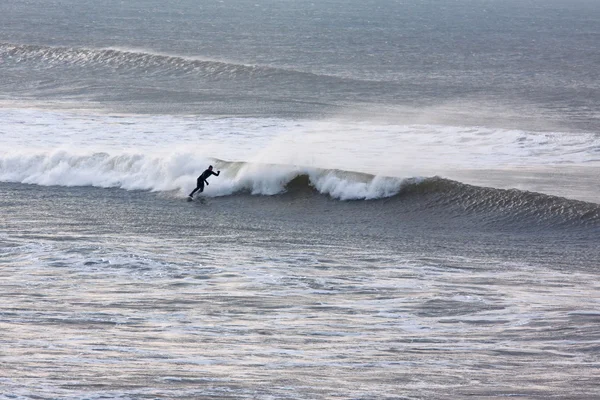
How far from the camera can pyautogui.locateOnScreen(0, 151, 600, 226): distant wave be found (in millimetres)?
20875

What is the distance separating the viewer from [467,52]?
66.9 m

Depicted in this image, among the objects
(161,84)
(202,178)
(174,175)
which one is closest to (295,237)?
(202,178)

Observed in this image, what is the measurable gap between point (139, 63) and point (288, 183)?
89.9 feet

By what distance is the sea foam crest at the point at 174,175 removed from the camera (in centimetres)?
2338

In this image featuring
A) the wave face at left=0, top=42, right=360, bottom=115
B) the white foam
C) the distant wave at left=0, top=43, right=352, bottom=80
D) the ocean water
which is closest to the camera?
the ocean water

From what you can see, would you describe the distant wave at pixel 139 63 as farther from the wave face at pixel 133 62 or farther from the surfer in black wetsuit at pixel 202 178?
the surfer in black wetsuit at pixel 202 178

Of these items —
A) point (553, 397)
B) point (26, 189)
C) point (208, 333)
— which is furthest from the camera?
point (26, 189)

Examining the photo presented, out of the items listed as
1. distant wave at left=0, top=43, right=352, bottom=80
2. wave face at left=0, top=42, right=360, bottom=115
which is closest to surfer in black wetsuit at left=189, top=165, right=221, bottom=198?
wave face at left=0, top=42, right=360, bottom=115

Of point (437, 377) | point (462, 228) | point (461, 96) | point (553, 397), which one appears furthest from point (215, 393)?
point (461, 96)

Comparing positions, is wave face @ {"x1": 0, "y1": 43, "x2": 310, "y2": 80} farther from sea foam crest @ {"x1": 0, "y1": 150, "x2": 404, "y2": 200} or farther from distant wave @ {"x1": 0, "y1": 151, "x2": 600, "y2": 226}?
distant wave @ {"x1": 0, "y1": 151, "x2": 600, "y2": 226}

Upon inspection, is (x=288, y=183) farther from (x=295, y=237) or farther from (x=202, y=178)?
(x=295, y=237)

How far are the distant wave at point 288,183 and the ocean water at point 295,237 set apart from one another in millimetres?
62

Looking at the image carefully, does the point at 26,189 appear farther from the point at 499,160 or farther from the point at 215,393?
the point at 215,393

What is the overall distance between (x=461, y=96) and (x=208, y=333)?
29.8m
